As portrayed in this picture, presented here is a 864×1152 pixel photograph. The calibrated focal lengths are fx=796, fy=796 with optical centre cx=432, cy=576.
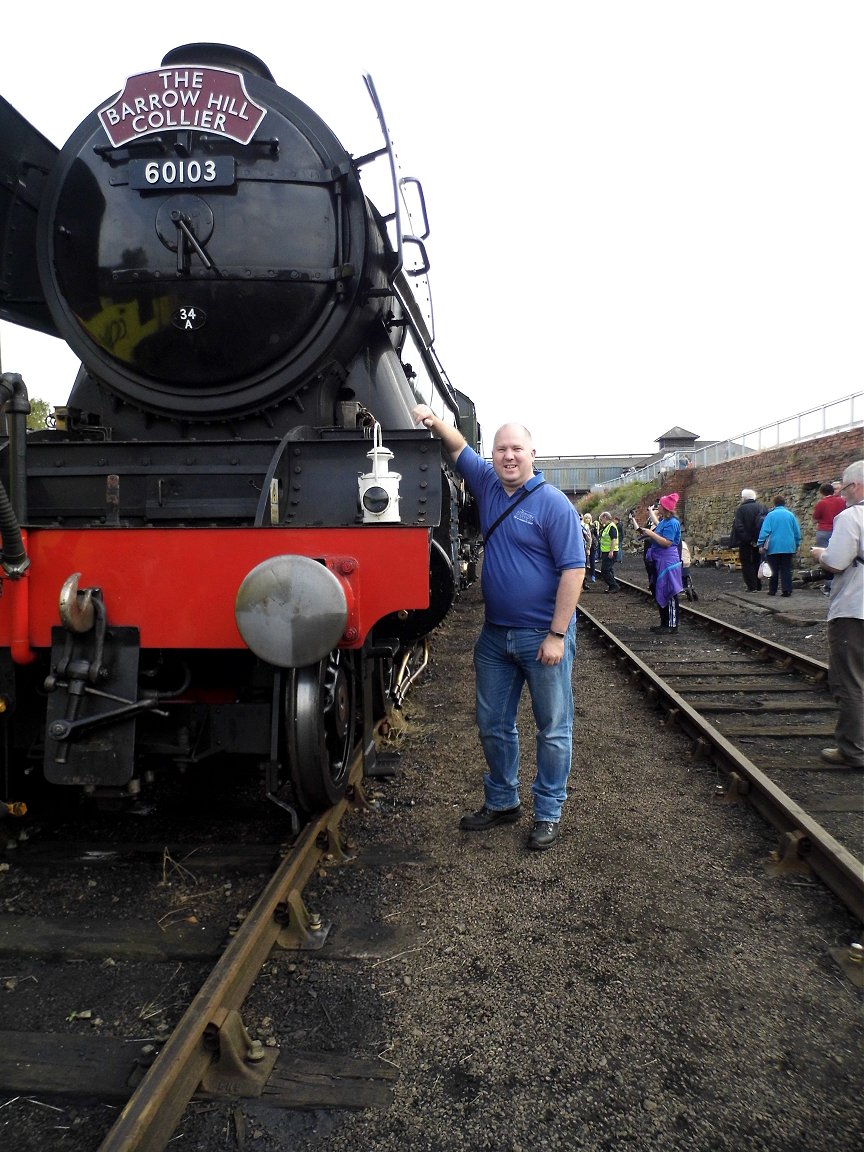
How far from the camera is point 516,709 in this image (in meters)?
3.33

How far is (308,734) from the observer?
265 centimetres

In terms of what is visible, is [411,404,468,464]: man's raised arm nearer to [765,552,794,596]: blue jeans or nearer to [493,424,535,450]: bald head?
[493,424,535,450]: bald head

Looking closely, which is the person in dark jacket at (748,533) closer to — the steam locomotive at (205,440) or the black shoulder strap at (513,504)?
the steam locomotive at (205,440)

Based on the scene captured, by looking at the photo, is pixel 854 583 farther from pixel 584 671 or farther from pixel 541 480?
pixel 584 671

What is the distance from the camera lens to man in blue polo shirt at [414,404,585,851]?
309 centimetres

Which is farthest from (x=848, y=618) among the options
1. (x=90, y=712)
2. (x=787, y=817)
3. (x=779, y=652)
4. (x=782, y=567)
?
(x=782, y=567)

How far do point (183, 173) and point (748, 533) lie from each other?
36.5ft

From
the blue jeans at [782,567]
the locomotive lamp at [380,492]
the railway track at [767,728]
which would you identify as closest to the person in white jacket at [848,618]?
the railway track at [767,728]

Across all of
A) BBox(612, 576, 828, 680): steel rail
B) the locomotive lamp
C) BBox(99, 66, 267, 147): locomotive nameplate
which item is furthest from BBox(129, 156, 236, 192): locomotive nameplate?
BBox(612, 576, 828, 680): steel rail

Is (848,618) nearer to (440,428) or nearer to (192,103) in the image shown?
(440,428)

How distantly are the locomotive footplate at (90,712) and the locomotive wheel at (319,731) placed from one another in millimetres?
471

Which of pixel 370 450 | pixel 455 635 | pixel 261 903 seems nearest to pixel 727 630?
pixel 455 635

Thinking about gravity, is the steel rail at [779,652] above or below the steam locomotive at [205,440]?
below

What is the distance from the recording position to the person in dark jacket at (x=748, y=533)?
12.7m
